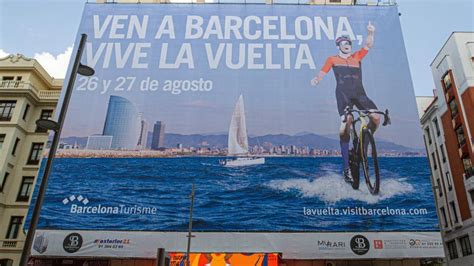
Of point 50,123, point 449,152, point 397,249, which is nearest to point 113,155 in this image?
point 50,123

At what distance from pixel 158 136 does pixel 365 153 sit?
514 inches

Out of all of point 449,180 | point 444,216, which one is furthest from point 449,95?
point 444,216

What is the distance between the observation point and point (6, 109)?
112ft

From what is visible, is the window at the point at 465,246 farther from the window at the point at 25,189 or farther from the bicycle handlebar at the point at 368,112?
the window at the point at 25,189

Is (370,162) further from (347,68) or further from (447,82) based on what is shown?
(447,82)

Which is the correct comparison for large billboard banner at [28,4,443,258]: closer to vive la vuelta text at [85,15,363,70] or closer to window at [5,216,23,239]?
vive la vuelta text at [85,15,363,70]

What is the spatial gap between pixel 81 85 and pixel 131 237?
38.1ft

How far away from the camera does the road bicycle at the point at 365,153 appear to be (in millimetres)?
24594

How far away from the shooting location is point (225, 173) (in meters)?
25.1

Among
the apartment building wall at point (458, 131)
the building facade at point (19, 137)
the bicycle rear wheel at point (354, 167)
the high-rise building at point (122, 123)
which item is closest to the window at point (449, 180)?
the apartment building wall at point (458, 131)

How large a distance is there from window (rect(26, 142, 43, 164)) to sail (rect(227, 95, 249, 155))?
17520 mm

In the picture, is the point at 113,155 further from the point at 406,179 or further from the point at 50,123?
the point at 406,179

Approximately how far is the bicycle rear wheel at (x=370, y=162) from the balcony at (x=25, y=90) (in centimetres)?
2575

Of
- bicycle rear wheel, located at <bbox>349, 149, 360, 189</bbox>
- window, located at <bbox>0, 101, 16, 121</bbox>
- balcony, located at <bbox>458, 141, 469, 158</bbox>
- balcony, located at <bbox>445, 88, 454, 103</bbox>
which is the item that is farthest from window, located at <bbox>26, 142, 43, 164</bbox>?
balcony, located at <bbox>445, 88, 454, 103</bbox>
